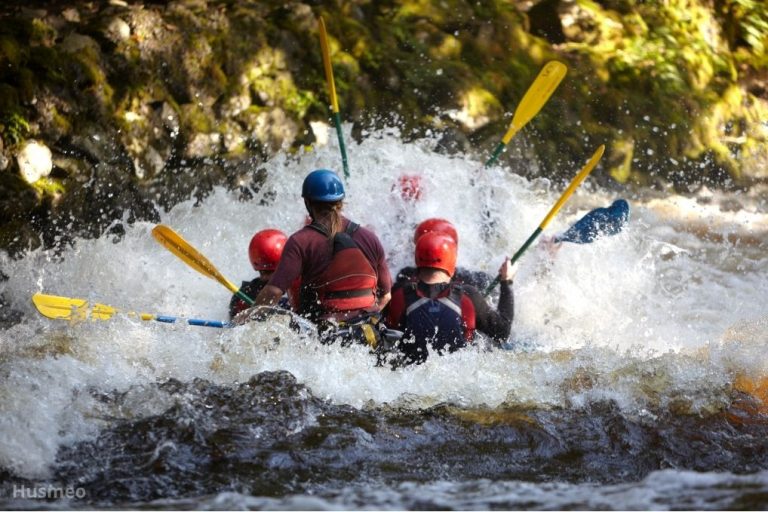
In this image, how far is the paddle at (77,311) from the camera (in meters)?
5.35

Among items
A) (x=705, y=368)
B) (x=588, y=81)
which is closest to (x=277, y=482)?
(x=705, y=368)

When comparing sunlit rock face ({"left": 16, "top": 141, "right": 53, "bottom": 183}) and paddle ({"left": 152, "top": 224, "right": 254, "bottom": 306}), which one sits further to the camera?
sunlit rock face ({"left": 16, "top": 141, "right": 53, "bottom": 183})

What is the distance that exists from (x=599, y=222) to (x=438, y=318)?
1908 millimetres

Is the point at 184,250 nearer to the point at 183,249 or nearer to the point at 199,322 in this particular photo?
the point at 183,249

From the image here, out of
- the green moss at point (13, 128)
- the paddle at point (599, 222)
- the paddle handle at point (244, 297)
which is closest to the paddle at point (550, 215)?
the paddle at point (599, 222)

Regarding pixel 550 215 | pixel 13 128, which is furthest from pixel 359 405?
pixel 13 128

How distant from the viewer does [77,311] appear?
5.46m

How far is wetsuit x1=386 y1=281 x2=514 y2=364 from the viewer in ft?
16.8

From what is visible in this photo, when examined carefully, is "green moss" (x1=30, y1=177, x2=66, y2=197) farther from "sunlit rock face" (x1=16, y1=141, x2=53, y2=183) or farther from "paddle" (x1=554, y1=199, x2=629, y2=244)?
"paddle" (x1=554, y1=199, x2=629, y2=244)

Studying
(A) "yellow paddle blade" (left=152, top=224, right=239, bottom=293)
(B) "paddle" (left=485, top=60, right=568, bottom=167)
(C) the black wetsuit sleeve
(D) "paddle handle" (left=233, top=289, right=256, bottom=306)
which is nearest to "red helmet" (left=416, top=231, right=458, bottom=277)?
(C) the black wetsuit sleeve

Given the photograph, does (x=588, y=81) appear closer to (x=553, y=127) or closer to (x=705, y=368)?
(x=553, y=127)

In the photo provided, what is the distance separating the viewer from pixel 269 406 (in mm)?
4633

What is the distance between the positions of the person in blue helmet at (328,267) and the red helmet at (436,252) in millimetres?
281

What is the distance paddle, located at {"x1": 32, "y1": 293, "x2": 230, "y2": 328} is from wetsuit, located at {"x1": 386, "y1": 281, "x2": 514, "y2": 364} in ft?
3.36
